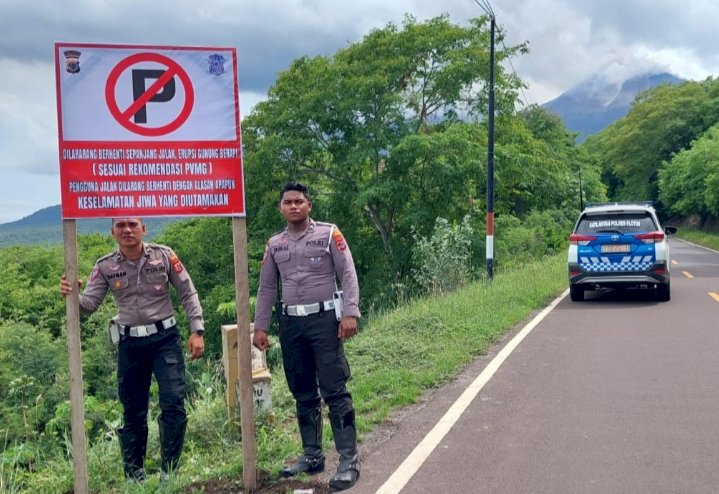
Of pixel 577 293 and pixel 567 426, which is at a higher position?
pixel 577 293

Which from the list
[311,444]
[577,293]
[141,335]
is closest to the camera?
[141,335]

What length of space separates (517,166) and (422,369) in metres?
16.0

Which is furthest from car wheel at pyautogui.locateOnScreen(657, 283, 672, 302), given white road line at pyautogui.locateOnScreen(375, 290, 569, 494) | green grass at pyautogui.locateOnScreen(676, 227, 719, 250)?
green grass at pyautogui.locateOnScreen(676, 227, 719, 250)

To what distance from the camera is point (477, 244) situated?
78.5ft

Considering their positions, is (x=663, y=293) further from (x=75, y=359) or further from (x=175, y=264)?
(x=75, y=359)

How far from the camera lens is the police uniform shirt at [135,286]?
4.89m

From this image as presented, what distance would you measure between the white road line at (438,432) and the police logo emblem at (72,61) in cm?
310

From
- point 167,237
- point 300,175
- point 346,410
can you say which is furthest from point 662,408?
point 167,237

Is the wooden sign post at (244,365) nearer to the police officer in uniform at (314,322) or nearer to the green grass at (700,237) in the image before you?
the police officer in uniform at (314,322)

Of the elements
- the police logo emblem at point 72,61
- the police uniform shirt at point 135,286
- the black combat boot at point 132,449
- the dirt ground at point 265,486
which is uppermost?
the police logo emblem at point 72,61

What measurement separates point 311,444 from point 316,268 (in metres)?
1.16

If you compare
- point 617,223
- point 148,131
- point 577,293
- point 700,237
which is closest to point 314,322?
point 148,131

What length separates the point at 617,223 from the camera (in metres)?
14.0

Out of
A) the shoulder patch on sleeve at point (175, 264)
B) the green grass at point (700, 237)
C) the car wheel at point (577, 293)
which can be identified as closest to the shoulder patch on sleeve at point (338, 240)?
the shoulder patch on sleeve at point (175, 264)
